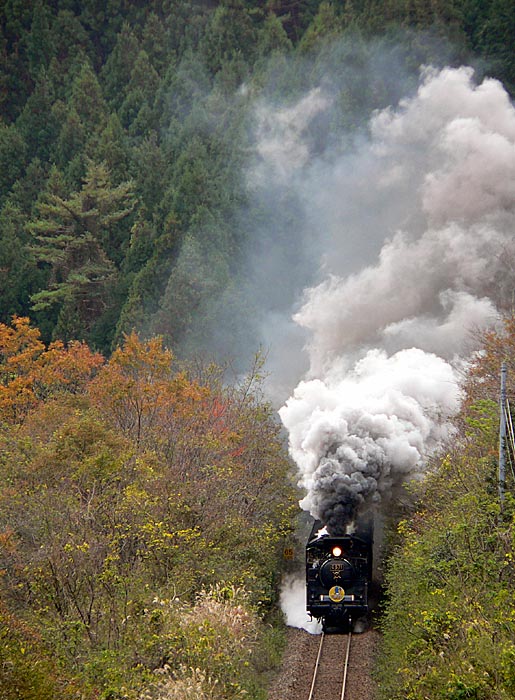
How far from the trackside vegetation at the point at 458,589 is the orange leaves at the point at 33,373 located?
84.3ft

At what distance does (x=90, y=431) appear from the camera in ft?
92.8

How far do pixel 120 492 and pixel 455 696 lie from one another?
10.8m

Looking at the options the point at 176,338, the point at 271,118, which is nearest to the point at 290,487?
the point at 176,338

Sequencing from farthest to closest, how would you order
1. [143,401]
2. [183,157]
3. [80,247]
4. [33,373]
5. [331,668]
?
[183,157]
[80,247]
[33,373]
[143,401]
[331,668]

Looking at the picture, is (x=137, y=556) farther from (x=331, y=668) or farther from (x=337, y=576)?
(x=331, y=668)

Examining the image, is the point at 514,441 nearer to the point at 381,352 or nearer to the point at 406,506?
the point at 406,506

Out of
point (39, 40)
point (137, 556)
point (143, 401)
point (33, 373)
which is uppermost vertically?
point (39, 40)

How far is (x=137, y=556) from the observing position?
75.8 ft

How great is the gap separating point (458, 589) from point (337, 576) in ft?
18.9

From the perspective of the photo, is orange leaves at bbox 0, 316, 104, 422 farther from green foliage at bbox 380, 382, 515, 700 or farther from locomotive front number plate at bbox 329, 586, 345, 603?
green foliage at bbox 380, 382, 515, 700

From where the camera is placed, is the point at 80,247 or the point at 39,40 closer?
the point at 80,247

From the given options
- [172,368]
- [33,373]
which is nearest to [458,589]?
[33,373]

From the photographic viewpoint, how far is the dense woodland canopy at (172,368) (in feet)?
64.4

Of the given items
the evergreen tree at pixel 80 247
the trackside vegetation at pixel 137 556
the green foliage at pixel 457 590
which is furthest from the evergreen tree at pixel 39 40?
the green foliage at pixel 457 590
